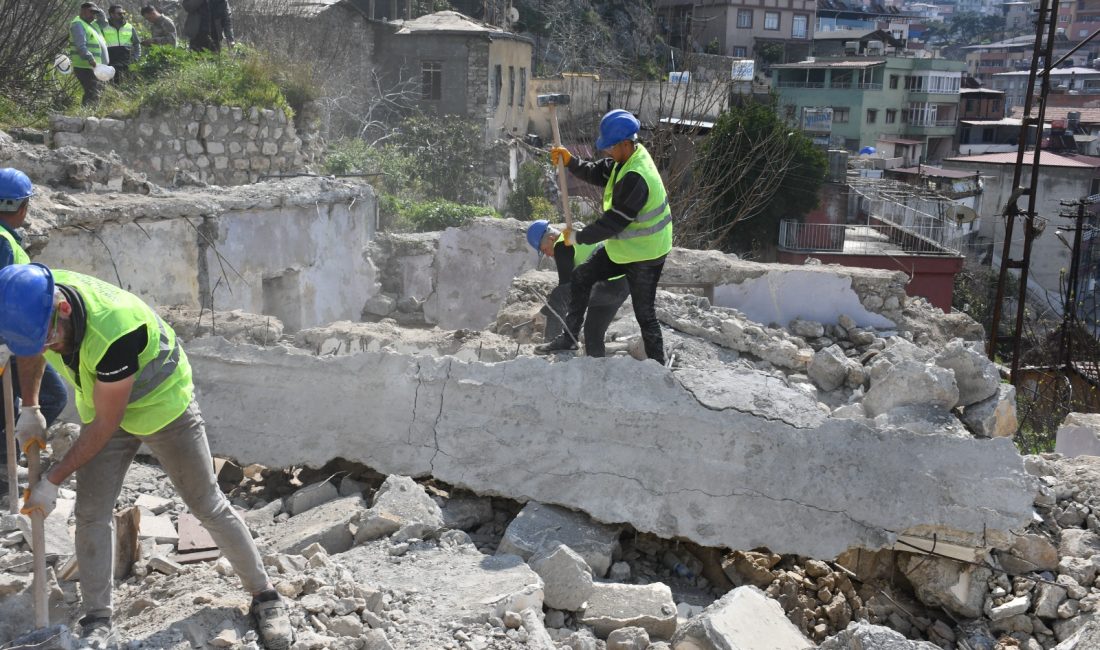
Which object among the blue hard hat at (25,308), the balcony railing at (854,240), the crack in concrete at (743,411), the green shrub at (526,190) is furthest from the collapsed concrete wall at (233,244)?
the balcony railing at (854,240)

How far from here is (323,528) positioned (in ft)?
15.0

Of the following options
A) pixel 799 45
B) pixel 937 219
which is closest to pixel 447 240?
pixel 937 219

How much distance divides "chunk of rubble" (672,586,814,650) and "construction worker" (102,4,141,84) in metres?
10.6

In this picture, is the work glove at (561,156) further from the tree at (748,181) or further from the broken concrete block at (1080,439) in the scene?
the tree at (748,181)

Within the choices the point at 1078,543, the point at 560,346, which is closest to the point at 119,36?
the point at 560,346

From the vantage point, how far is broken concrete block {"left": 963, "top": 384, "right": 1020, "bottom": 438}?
5.32 metres

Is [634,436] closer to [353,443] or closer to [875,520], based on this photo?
[875,520]

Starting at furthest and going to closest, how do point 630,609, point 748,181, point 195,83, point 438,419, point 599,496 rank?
point 748,181 → point 195,83 → point 438,419 → point 599,496 → point 630,609

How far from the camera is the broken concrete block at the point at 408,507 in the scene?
4.49 meters

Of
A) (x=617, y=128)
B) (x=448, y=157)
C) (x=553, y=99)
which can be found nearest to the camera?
(x=617, y=128)

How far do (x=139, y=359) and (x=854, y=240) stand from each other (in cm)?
2491

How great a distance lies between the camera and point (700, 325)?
20.8 ft

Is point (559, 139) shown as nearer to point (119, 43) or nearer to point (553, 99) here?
point (553, 99)

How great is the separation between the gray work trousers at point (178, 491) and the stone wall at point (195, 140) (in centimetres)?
822
